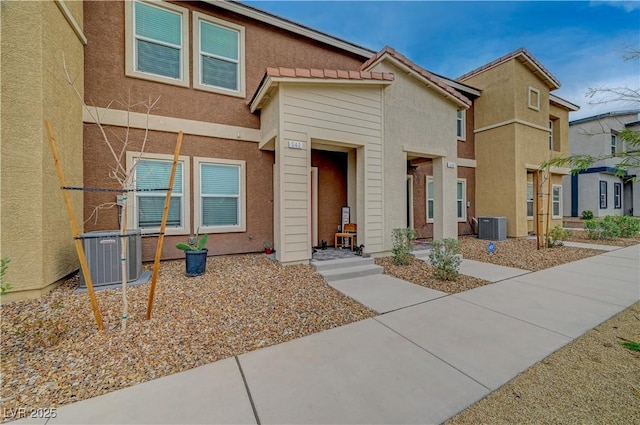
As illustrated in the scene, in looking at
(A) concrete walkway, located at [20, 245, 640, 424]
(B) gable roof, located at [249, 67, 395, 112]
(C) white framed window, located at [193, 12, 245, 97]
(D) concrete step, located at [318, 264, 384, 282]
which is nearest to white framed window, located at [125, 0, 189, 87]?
(C) white framed window, located at [193, 12, 245, 97]

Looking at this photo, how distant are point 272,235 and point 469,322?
5.47m

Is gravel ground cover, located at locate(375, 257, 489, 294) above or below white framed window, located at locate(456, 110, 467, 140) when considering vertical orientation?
below

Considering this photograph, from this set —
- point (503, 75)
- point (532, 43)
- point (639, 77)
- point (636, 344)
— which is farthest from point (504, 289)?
point (532, 43)

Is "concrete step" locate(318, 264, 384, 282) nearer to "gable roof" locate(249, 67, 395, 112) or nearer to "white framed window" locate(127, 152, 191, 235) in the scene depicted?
"white framed window" locate(127, 152, 191, 235)

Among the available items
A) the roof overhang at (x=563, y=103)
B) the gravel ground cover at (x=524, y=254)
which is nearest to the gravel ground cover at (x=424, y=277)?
the gravel ground cover at (x=524, y=254)

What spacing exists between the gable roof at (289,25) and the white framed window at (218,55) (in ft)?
1.29

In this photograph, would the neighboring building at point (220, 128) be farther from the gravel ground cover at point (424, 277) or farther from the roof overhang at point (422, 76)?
the gravel ground cover at point (424, 277)

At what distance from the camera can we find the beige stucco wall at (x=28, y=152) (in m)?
3.77

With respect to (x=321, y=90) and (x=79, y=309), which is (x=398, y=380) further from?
(x=321, y=90)

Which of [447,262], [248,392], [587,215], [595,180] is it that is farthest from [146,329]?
[595,180]

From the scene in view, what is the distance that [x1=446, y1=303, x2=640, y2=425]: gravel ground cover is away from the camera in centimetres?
206

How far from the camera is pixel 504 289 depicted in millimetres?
5094

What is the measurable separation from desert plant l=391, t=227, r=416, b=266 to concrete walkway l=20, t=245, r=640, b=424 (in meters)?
2.18

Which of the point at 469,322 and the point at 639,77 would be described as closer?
the point at 639,77
